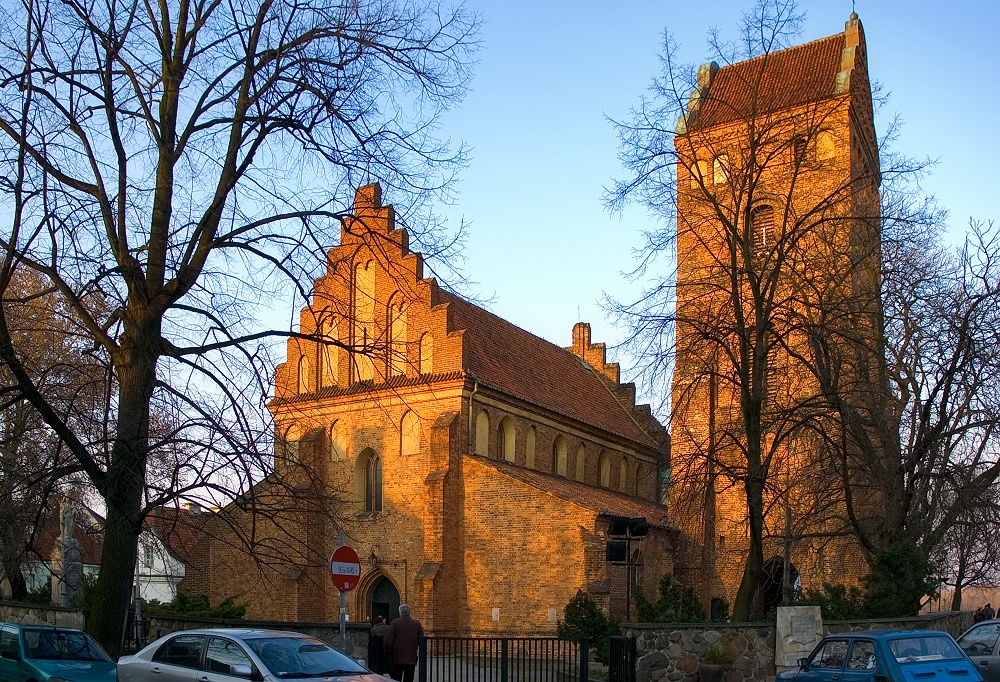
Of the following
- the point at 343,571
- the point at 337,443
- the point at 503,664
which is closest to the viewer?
the point at 343,571

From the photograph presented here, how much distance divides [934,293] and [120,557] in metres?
17.8

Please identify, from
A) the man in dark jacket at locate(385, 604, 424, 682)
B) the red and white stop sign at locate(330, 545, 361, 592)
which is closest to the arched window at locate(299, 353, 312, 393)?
the man in dark jacket at locate(385, 604, 424, 682)

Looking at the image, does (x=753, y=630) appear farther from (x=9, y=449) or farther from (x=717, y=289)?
(x=9, y=449)

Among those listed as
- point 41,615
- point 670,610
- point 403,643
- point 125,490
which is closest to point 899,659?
point 403,643

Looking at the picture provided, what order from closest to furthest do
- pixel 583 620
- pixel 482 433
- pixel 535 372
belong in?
pixel 583 620, pixel 482 433, pixel 535 372

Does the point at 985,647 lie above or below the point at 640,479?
below

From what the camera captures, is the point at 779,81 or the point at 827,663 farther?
the point at 779,81

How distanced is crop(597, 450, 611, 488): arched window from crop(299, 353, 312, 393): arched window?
12.3 m

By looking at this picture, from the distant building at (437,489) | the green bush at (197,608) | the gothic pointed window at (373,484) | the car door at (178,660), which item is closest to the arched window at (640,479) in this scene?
the distant building at (437,489)

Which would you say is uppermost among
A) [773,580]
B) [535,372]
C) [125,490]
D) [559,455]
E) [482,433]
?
[535,372]

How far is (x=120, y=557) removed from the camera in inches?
593

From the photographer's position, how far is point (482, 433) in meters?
34.6

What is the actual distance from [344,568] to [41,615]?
1316 cm

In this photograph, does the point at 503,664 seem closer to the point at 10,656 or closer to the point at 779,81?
the point at 10,656
